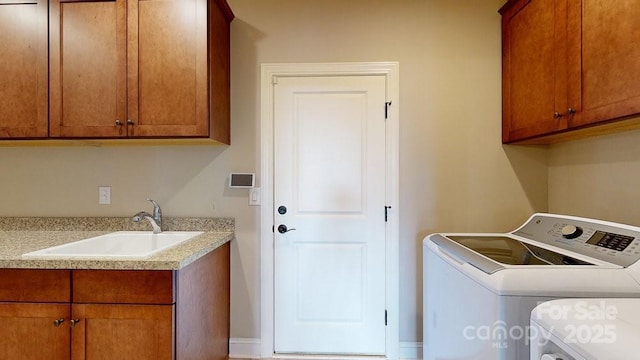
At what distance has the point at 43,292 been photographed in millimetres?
1320

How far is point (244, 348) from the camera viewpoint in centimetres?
202

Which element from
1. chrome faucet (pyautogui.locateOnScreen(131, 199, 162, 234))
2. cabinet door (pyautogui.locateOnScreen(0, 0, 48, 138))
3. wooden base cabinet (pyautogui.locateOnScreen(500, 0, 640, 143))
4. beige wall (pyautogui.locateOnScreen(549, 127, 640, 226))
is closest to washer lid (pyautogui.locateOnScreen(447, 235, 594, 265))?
beige wall (pyautogui.locateOnScreen(549, 127, 640, 226))

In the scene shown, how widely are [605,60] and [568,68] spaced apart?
179 mm

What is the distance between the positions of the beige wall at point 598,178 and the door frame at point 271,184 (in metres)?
0.99

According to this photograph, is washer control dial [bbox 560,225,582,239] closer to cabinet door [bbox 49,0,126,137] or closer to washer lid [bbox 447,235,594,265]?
washer lid [bbox 447,235,594,265]

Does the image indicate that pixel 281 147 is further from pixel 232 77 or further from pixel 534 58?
pixel 534 58

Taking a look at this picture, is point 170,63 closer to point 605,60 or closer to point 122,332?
point 122,332

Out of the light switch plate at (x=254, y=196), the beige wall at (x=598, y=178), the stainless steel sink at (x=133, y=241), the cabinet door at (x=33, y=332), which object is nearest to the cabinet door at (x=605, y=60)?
the beige wall at (x=598, y=178)

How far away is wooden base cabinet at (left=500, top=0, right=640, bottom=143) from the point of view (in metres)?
1.19

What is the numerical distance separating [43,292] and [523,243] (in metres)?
2.24

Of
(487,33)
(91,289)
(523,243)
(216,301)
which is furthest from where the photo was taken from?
(487,33)

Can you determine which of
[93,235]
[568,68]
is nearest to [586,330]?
[568,68]

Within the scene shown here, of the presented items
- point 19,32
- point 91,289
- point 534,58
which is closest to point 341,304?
point 91,289

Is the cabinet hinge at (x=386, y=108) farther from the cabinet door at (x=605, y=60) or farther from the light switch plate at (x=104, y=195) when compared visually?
the light switch plate at (x=104, y=195)
